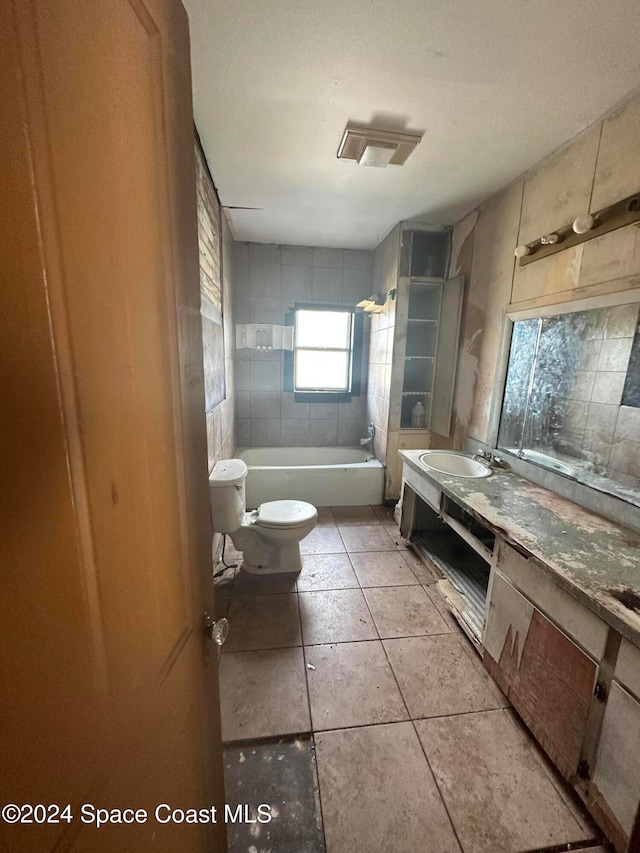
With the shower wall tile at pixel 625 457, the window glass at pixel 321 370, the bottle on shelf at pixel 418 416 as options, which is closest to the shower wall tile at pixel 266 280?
the window glass at pixel 321 370

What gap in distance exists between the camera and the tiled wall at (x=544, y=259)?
57.4 inches

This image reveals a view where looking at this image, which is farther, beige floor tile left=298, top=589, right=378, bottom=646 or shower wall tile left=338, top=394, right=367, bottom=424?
shower wall tile left=338, top=394, right=367, bottom=424

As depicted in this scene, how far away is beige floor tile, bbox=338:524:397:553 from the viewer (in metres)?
2.65

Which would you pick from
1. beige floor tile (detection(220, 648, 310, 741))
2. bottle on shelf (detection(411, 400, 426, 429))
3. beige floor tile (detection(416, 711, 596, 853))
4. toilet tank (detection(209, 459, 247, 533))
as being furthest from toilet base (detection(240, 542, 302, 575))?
bottle on shelf (detection(411, 400, 426, 429))

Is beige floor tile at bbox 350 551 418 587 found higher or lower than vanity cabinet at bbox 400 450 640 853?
lower

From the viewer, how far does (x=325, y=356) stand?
3854 mm

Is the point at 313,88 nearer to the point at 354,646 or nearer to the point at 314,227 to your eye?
the point at 314,227

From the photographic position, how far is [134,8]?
0.48 metres

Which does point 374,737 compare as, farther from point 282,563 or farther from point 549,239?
point 549,239

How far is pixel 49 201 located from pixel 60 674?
49cm

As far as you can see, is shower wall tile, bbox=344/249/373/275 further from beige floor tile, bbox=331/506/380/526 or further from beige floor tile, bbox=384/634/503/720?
beige floor tile, bbox=384/634/503/720

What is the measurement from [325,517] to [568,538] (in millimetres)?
2060

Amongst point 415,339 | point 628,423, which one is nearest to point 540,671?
point 628,423

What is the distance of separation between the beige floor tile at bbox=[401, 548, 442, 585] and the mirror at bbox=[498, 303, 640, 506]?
38.8 inches
